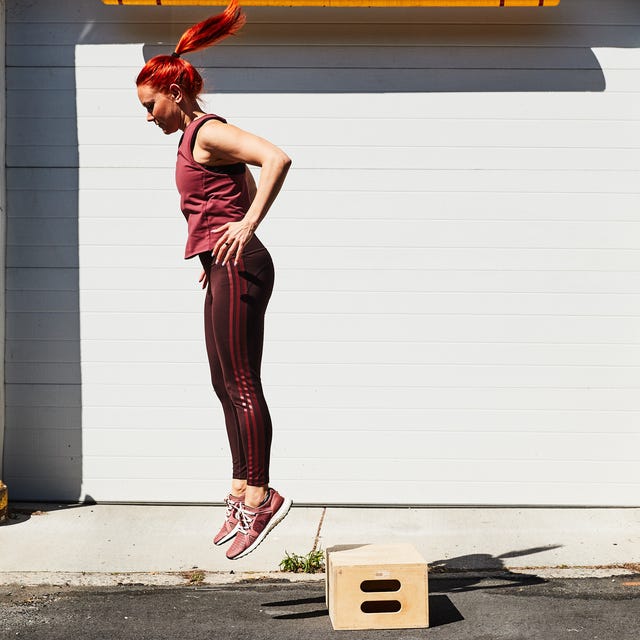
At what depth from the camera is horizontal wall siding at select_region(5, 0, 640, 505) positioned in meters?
8.11

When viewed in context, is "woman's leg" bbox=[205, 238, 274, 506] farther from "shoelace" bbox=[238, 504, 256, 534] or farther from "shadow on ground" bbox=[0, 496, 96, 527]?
"shadow on ground" bbox=[0, 496, 96, 527]

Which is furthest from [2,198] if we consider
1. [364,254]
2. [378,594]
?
[378,594]

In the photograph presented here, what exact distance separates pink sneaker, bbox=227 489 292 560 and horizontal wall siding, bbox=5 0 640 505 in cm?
315

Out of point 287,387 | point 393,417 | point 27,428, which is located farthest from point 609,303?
point 27,428

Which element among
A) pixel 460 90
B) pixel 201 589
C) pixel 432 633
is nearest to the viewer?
pixel 432 633

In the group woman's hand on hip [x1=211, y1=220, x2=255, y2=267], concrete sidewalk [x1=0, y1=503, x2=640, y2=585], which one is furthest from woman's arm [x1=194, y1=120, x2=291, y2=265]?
concrete sidewalk [x1=0, y1=503, x2=640, y2=585]

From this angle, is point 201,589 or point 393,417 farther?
point 393,417

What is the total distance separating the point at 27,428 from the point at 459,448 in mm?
3410

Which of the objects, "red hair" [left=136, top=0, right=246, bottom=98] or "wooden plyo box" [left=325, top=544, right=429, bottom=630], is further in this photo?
"wooden plyo box" [left=325, top=544, right=429, bottom=630]

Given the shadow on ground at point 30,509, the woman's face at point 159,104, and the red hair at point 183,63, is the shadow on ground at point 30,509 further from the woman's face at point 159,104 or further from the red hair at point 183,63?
the red hair at point 183,63

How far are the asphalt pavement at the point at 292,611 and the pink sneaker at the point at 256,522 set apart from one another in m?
0.45

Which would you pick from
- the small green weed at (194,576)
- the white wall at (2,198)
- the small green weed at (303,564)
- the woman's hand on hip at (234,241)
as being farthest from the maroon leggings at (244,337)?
the white wall at (2,198)

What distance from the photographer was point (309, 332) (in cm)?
→ 819

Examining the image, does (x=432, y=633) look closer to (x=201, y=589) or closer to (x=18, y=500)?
(x=201, y=589)
